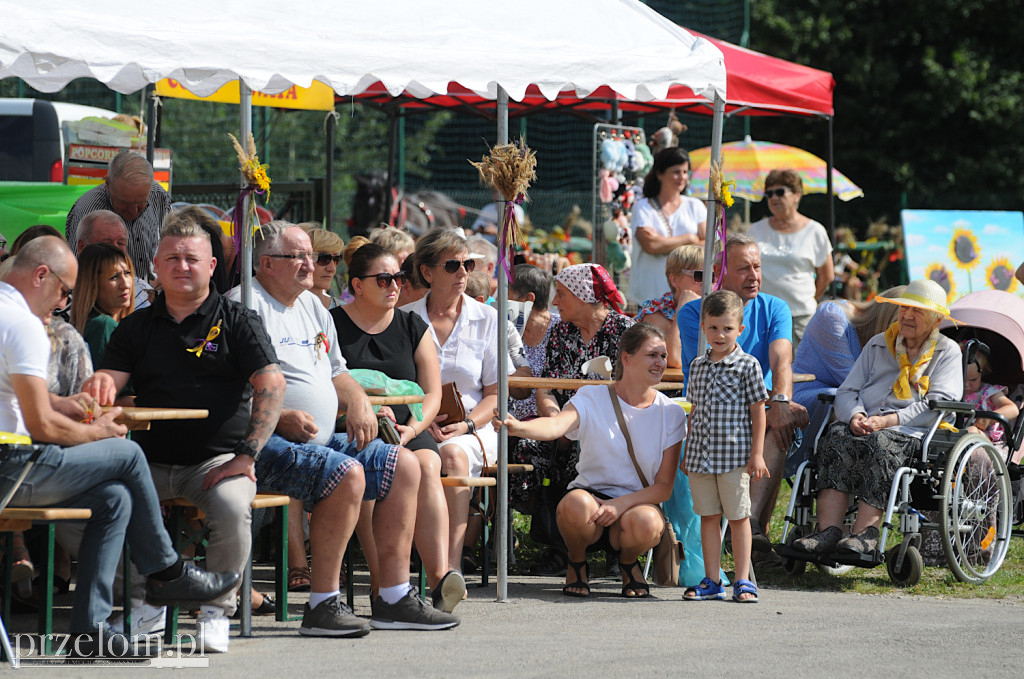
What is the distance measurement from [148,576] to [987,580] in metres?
4.02

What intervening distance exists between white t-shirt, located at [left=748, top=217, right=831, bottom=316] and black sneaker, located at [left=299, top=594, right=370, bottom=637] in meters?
5.36

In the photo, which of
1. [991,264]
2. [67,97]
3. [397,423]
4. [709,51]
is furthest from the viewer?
[67,97]

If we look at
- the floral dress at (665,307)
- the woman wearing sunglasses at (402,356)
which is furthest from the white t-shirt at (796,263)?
the woman wearing sunglasses at (402,356)

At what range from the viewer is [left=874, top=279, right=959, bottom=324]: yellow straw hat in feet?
21.6

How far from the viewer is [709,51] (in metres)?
6.05

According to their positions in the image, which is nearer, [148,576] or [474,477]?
[148,576]

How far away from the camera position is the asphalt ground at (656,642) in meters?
4.57

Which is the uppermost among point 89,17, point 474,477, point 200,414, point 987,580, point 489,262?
point 89,17

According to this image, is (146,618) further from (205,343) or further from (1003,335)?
(1003,335)

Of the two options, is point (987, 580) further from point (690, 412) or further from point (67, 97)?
point (67, 97)

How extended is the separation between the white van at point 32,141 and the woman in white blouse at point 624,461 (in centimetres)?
665

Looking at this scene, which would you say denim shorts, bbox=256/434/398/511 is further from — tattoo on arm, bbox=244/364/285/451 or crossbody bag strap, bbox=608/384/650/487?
crossbody bag strap, bbox=608/384/650/487

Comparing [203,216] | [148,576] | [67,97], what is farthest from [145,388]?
[67,97]

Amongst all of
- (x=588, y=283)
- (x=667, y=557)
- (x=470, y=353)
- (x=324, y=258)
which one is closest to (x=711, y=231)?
(x=588, y=283)
